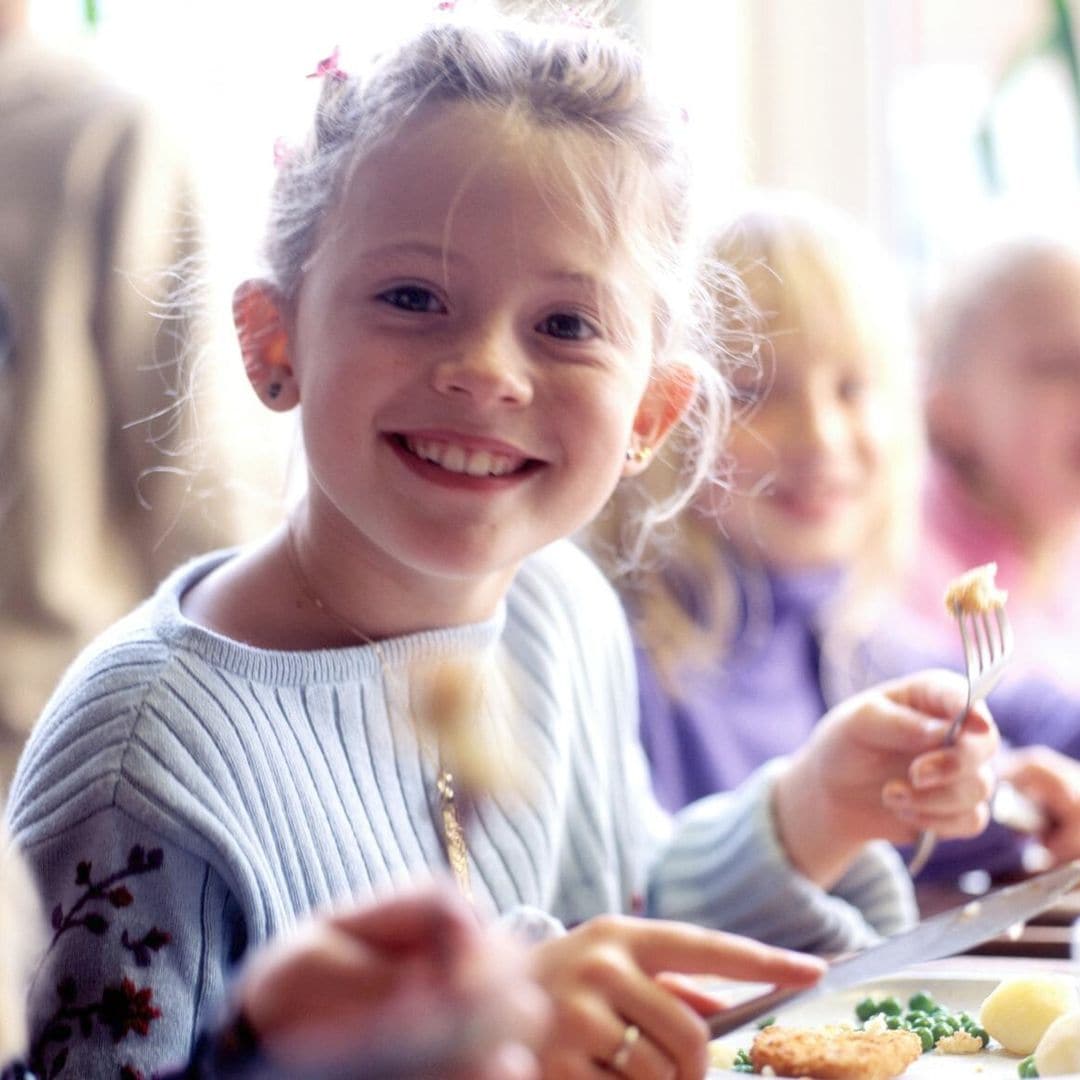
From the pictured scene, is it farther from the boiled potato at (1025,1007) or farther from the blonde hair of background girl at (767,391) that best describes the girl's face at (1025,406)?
the boiled potato at (1025,1007)

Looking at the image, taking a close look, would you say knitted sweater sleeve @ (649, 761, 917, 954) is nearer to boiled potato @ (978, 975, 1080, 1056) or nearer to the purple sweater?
boiled potato @ (978, 975, 1080, 1056)

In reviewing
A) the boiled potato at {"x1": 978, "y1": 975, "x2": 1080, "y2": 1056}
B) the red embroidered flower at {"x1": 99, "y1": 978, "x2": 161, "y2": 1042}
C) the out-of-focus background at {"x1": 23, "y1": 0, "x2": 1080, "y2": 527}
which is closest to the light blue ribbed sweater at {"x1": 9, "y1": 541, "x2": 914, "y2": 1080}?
the red embroidered flower at {"x1": 99, "y1": 978, "x2": 161, "y2": 1042}

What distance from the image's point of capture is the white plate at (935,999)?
0.72 m

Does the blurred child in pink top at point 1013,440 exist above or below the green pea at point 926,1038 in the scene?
above

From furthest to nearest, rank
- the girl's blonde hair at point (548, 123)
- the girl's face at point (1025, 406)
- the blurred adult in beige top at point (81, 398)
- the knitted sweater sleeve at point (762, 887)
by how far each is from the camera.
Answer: the girl's face at point (1025, 406) → the blurred adult in beige top at point (81, 398) → the knitted sweater sleeve at point (762, 887) → the girl's blonde hair at point (548, 123)

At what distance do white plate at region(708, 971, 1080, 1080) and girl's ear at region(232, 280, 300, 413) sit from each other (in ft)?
1.23

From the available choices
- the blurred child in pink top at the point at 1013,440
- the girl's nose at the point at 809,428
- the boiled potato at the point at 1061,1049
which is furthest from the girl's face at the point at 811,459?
the boiled potato at the point at 1061,1049

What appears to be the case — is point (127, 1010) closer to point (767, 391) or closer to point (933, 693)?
point (933, 693)

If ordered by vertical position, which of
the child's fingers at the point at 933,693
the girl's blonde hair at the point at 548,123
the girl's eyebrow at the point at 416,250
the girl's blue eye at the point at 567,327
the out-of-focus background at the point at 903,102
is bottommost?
the child's fingers at the point at 933,693

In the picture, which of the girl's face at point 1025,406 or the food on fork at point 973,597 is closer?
the food on fork at point 973,597

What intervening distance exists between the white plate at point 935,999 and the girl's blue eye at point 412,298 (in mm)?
346

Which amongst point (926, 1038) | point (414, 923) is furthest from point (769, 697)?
point (414, 923)

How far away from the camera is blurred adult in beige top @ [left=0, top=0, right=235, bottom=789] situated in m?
1.17

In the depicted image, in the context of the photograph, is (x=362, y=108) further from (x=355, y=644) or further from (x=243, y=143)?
(x=243, y=143)
